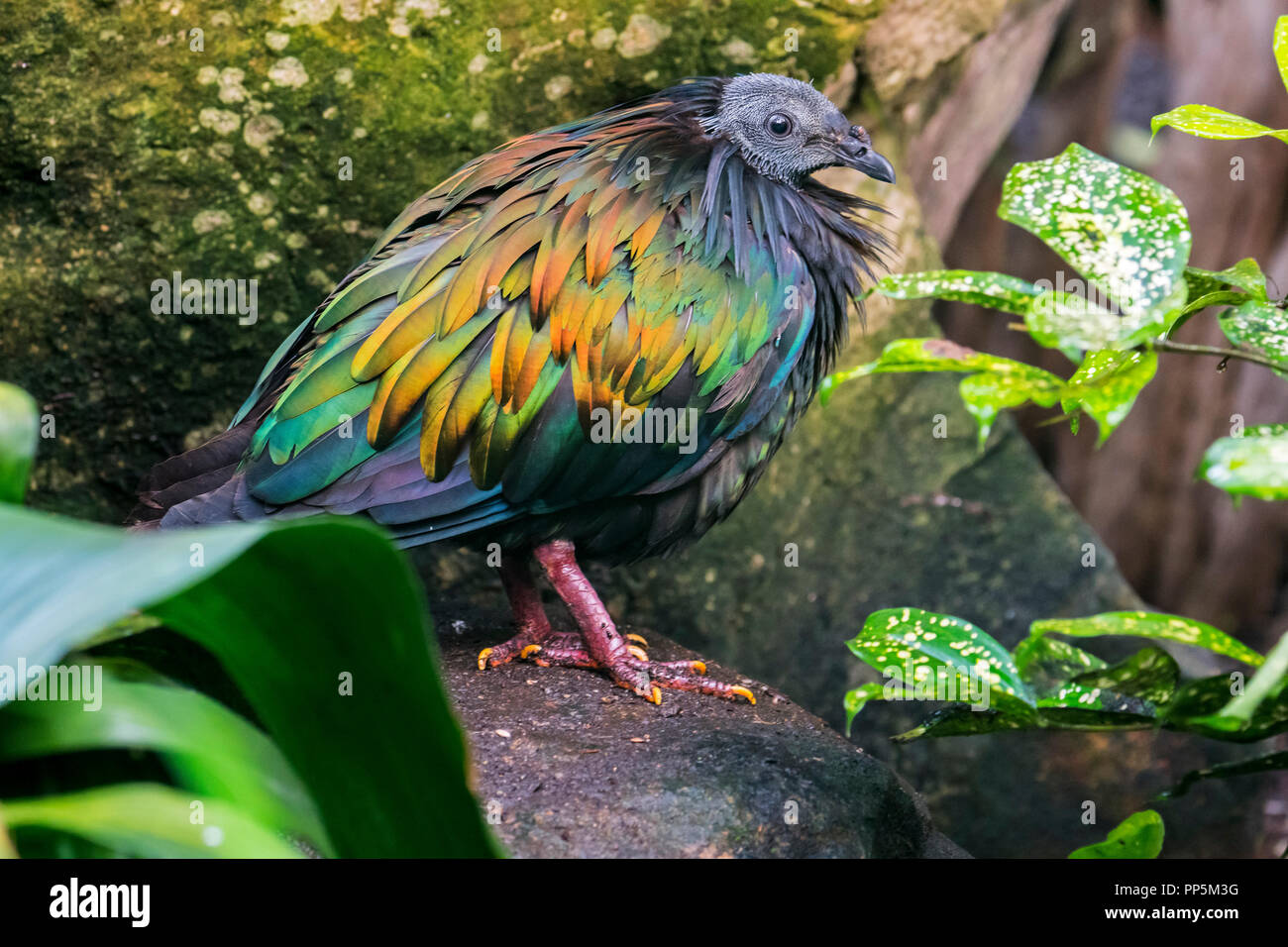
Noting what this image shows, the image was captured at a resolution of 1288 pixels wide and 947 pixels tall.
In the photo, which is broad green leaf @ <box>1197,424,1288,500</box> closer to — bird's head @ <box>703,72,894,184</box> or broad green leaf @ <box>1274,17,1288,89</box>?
broad green leaf @ <box>1274,17,1288,89</box>

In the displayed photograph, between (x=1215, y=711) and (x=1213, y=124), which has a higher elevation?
(x=1213, y=124)

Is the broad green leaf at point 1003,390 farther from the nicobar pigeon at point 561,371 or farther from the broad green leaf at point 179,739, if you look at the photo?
the nicobar pigeon at point 561,371

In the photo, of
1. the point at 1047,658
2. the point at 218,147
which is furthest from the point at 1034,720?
the point at 218,147

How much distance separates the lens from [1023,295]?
1494 millimetres

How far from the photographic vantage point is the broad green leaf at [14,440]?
105cm

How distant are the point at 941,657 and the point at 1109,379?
422 millimetres

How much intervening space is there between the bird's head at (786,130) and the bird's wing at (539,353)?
13.4 inches

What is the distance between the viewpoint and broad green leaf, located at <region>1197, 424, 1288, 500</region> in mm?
1136

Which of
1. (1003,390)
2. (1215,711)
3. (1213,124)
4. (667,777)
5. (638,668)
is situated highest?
(1213,124)

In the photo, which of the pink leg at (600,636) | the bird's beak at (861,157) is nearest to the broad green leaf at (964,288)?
the pink leg at (600,636)

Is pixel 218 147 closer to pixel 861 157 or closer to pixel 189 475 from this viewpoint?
pixel 189 475

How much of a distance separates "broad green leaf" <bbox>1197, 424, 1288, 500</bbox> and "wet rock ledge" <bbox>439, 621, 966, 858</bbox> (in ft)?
4.07

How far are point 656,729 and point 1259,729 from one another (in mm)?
1348

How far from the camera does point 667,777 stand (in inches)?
89.5
